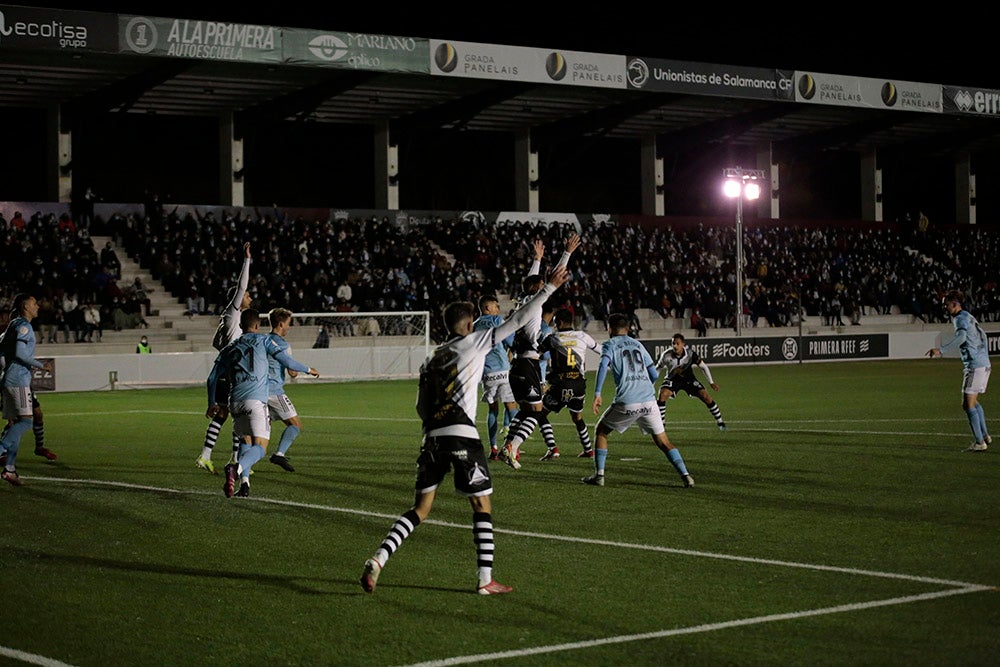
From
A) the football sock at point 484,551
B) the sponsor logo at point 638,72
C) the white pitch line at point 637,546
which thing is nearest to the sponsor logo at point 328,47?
the sponsor logo at point 638,72

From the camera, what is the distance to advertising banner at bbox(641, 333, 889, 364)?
140 feet

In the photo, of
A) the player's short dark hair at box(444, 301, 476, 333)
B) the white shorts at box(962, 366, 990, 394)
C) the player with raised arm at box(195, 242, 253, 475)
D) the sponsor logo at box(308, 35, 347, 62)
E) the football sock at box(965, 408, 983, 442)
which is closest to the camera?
the player's short dark hair at box(444, 301, 476, 333)

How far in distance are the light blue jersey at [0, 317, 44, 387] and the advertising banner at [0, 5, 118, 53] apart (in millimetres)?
25709

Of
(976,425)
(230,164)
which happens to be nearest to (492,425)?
(976,425)

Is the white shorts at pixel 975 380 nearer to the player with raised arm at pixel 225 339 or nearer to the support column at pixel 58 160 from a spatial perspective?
the player with raised arm at pixel 225 339

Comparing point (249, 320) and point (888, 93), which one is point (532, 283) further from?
point (888, 93)

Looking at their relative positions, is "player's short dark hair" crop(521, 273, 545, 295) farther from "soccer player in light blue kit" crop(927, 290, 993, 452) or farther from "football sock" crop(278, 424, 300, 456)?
"soccer player in light blue kit" crop(927, 290, 993, 452)

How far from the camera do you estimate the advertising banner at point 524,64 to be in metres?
43.4

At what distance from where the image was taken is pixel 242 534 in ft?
34.2

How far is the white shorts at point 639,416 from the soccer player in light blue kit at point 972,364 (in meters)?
5.36

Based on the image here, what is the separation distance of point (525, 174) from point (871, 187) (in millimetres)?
19199

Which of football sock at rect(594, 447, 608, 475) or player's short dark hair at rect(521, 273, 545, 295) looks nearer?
player's short dark hair at rect(521, 273, 545, 295)

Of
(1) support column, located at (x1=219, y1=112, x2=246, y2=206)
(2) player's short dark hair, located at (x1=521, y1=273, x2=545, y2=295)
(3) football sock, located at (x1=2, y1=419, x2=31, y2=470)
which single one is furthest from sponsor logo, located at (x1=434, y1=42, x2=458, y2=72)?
(3) football sock, located at (x1=2, y1=419, x2=31, y2=470)

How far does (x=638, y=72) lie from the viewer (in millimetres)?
47125
